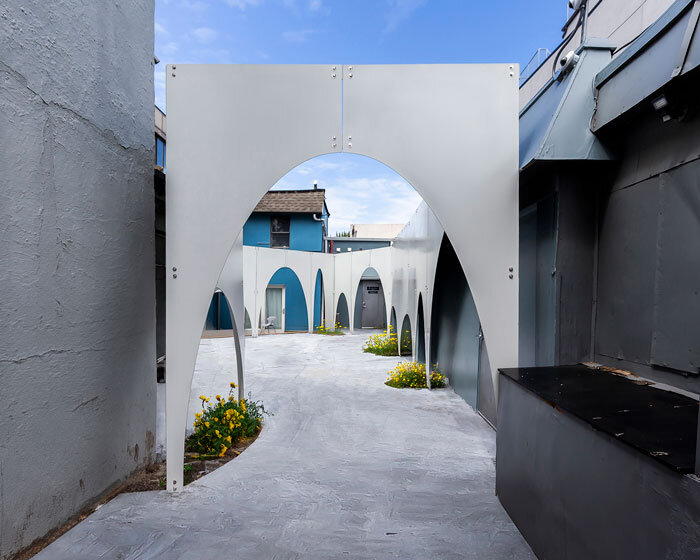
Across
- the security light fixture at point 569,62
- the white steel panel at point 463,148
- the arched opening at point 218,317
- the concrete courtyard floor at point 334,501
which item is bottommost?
the concrete courtyard floor at point 334,501

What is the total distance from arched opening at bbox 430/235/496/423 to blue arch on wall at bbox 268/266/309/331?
769 centimetres

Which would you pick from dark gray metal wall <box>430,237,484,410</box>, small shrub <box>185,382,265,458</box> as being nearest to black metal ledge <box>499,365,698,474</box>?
dark gray metal wall <box>430,237,484,410</box>

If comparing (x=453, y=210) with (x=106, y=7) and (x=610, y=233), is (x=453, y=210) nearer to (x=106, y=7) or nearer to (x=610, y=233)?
(x=610, y=233)

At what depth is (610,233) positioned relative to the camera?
2635 millimetres

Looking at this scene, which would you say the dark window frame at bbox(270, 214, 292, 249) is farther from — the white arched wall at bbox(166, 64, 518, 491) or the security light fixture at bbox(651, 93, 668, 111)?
the security light fixture at bbox(651, 93, 668, 111)

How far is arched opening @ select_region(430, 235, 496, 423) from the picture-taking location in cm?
452

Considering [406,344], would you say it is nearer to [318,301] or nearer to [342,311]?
[318,301]

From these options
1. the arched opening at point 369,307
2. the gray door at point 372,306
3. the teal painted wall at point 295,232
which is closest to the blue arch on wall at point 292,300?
the teal painted wall at point 295,232

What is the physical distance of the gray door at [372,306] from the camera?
15445 mm

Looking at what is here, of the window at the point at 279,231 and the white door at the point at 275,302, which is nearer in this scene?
the white door at the point at 275,302

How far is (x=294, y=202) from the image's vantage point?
15133 mm

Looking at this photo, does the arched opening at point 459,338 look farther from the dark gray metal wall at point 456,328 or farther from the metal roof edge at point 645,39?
the metal roof edge at point 645,39

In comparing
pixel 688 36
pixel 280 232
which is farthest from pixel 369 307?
pixel 688 36

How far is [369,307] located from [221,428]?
12.0m
